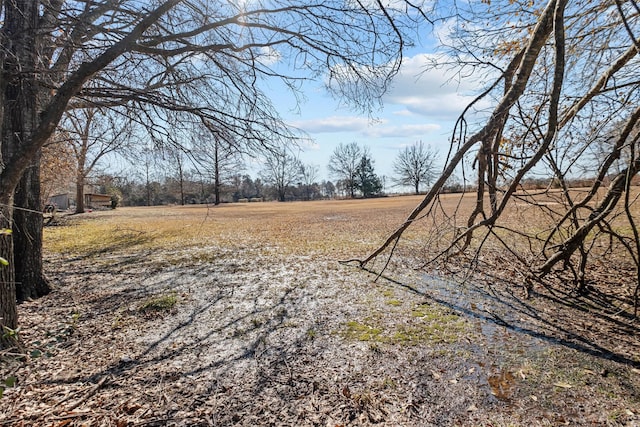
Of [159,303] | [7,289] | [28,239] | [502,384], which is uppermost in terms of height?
[28,239]

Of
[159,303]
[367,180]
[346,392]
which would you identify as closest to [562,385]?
[346,392]

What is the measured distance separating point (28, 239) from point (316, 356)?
4.58 m

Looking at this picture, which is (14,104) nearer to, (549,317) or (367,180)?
(549,317)

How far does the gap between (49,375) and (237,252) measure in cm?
595

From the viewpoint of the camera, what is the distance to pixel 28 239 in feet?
15.2

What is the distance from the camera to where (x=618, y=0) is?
2.42 meters

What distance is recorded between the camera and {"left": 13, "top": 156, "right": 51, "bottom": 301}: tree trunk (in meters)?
4.59

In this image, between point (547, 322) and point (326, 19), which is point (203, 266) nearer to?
point (326, 19)

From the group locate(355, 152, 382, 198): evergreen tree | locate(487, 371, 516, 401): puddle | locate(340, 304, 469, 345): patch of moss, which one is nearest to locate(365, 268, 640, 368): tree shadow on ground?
locate(340, 304, 469, 345): patch of moss

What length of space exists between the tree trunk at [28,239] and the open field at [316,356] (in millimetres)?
303

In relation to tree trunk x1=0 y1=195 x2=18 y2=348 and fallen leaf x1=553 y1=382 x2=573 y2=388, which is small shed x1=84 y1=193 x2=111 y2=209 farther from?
fallen leaf x1=553 y1=382 x2=573 y2=388

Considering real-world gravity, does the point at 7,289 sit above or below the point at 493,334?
above

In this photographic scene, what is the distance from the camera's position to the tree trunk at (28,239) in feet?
15.1

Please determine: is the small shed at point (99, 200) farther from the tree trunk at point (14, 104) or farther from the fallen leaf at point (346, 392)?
the fallen leaf at point (346, 392)
